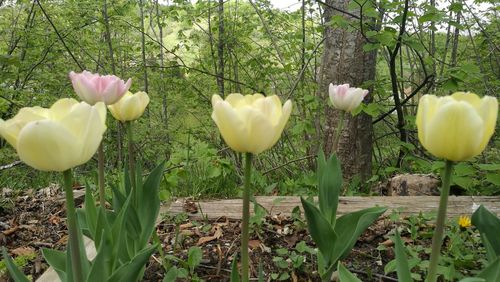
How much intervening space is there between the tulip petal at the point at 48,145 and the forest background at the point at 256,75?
6.54 feet

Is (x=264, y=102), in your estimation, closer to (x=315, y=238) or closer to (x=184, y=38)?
(x=315, y=238)

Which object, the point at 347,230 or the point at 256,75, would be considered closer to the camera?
the point at 347,230

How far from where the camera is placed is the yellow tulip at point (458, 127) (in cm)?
73

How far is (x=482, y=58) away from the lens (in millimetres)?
5188

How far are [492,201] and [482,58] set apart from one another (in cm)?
351

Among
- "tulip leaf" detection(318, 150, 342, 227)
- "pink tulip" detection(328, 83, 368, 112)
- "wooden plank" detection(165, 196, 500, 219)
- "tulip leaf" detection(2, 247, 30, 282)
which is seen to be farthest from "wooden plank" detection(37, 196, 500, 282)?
"tulip leaf" detection(2, 247, 30, 282)

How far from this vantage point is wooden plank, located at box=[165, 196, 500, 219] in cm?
216

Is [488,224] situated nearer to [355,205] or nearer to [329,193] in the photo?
[329,193]

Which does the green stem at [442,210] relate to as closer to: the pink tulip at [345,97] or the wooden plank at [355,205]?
the pink tulip at [345,97]

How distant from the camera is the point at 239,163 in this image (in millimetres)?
3766

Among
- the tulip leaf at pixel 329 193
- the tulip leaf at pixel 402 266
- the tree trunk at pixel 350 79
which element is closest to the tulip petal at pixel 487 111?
the tulip leaf at pixel 402 266

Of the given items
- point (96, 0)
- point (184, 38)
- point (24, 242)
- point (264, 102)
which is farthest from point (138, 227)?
point (184, 38)

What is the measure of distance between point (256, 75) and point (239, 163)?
162cm

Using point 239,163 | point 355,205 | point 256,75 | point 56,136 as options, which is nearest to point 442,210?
point 56,136
